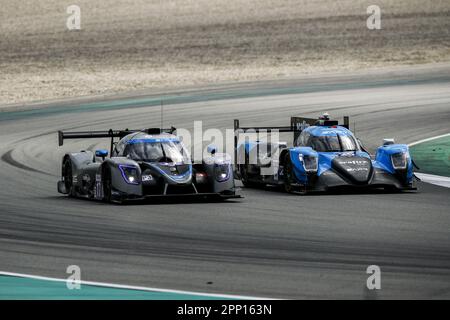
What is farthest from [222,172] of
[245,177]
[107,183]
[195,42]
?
[195,42]

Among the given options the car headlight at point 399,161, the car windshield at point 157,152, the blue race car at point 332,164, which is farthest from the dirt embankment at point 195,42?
the car headlight at point 399,161

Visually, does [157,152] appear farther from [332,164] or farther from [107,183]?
[332,164]

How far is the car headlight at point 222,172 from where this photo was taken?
19094mm

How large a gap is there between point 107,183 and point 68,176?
2011 mm

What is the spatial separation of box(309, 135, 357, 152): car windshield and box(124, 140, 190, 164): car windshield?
111 inches

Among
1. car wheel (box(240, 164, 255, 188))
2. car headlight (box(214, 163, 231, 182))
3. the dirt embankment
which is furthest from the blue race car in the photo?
the dirt embankment

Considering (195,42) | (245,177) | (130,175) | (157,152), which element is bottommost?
(245,177)

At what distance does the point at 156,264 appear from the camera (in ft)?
41.1

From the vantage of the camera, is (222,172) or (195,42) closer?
(222,172)

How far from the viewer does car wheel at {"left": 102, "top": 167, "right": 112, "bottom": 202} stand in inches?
747

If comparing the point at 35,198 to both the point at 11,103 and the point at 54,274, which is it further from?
the point at 11,103

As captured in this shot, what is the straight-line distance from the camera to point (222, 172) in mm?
19141

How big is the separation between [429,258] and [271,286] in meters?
2.38

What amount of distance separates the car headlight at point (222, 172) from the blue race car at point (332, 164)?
5.80 feet
